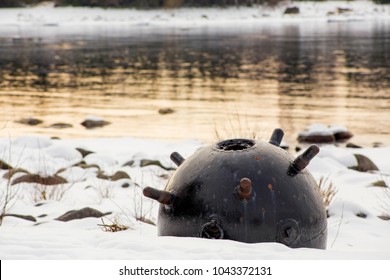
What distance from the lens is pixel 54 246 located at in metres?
5.48

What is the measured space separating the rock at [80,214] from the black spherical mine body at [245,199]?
2.50 m

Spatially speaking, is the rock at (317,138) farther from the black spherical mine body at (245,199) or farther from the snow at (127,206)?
the black spherical mine body at (245,199)

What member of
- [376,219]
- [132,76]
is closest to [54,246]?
[376,219]

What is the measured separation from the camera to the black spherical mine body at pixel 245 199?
5.32 metres

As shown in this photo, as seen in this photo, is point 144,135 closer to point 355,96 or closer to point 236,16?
point 355,96

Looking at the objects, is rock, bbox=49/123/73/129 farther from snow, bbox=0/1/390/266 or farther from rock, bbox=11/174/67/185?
rock, bbox=11/174/67/185

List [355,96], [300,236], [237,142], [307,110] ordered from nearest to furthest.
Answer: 1. [300,236]
2. [237,142]
3. [307,110]
4. [355,96]

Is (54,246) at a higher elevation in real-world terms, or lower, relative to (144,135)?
higher

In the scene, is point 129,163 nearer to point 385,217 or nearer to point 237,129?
point 237,129

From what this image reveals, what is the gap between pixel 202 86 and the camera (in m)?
22.8

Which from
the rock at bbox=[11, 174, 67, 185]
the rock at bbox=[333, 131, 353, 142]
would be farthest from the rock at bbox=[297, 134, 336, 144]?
the rock at bbox=[11, 174, 67, 185]

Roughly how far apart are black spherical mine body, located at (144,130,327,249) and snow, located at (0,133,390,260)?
0.47 ft

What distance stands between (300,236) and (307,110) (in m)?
12.9

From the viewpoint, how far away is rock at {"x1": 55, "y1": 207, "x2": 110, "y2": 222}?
802 centimetres
